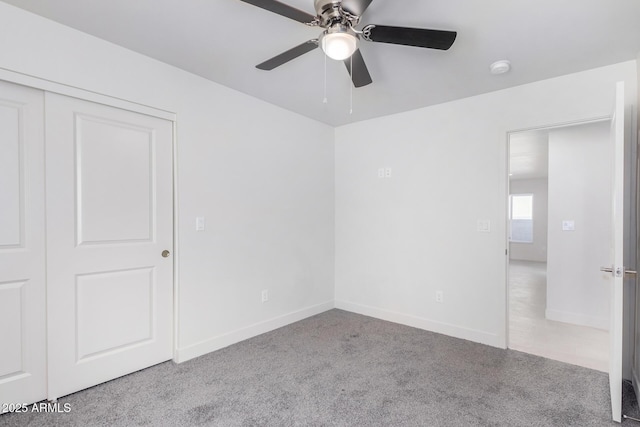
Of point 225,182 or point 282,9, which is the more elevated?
point 282,9

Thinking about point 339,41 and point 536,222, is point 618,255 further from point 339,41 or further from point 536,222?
point 536,222

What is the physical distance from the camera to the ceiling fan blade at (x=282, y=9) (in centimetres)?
143

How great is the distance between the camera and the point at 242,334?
10.2ft

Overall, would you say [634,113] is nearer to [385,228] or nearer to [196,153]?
[385,228]

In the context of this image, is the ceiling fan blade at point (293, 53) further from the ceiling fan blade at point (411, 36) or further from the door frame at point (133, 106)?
the door frame at point (133, 106)

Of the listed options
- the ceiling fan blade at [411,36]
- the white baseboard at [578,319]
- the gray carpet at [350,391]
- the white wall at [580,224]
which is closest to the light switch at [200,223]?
the gray carpet at [350,391]

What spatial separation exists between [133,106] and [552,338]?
4310 mm

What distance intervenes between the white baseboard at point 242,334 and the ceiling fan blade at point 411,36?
8.73 ft

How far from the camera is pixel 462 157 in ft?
10.5

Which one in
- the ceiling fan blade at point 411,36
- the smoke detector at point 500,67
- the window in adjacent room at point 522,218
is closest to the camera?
the ceiling fan blade at point 411,36

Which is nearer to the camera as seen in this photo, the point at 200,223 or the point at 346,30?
the point at 346,30

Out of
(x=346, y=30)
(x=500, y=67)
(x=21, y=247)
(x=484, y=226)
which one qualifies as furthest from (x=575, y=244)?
(x=21, y=247)

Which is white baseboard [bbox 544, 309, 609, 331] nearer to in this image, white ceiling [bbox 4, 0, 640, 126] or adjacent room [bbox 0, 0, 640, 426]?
adjacent room [bbox 0, 0, 640, 426]

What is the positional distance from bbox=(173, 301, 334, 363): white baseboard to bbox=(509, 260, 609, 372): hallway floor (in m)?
2.10
